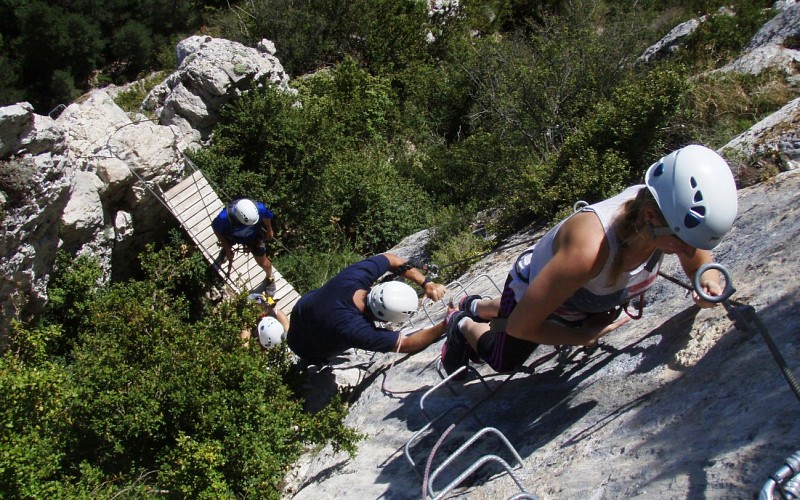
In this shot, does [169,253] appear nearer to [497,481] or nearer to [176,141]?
[176,141]

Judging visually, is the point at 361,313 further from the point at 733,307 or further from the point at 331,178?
the point at 331,178

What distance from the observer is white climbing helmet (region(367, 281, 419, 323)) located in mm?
4766

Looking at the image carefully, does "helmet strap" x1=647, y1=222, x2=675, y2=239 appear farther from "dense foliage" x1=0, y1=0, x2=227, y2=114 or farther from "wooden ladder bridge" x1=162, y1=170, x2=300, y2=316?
"dense foliage" x1=0, y1=0, x2=227, y2=114

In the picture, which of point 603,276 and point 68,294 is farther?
point 68,294

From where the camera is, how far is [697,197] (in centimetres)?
250

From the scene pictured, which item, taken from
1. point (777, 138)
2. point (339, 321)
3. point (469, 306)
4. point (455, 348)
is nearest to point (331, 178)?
point (339, 321)

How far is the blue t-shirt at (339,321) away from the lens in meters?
4.76

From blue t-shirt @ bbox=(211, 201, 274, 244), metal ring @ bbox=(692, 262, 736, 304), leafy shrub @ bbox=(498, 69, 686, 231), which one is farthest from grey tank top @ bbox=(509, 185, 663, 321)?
blue t-shirt @ bbox=(211, 201, 274, 244)

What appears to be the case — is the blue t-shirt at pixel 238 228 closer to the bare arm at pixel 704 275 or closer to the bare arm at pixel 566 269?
the bare arm at pixel 566 269

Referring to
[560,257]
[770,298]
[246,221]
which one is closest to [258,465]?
[560,257]

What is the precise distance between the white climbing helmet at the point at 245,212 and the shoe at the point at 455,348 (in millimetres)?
4733

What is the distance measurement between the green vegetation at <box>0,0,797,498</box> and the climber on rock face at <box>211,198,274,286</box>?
2.65ft

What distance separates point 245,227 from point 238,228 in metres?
0.11

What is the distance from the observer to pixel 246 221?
8.28 m
